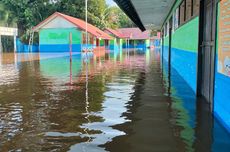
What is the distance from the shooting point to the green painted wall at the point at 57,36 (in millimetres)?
45219

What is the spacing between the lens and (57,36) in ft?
152

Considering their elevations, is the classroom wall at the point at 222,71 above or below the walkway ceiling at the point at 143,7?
below

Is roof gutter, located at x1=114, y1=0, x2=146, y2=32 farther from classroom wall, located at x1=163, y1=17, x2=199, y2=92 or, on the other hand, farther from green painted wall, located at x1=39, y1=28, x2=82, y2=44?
green painted wall, located at x1=39, y1=28, x2=82, y2=44

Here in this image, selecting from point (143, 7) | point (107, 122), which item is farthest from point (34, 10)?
point (107, 122)

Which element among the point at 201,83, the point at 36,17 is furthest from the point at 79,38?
the point at 201,83

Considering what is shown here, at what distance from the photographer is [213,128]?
18.2ft

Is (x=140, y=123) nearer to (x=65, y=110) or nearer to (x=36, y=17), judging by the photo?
(x=65, y=110)

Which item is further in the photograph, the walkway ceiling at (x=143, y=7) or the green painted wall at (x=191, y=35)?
the walkway ceiling at (x=143, y=7)

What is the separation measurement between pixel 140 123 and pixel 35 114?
89.5 inches

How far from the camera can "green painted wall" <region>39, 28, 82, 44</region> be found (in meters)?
45.2

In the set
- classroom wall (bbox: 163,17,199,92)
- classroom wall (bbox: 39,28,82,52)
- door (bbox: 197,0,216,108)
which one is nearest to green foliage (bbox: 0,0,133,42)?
classroom wall (bbox: 39,28,82,52)

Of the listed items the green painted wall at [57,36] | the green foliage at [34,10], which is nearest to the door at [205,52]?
the green painted wall at [57,36]

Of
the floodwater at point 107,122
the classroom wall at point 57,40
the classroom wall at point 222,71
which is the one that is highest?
the classroom wall at point 57,40

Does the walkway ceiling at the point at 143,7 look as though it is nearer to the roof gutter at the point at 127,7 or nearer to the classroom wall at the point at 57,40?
the roof gutter at the point at 127,7
